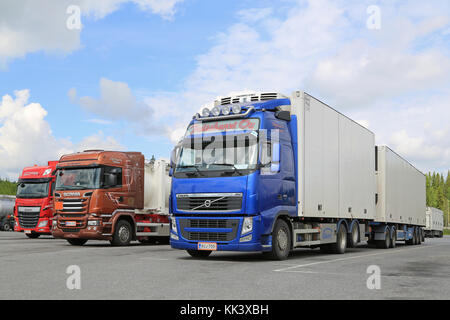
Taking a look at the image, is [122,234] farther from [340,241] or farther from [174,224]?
[340,241]

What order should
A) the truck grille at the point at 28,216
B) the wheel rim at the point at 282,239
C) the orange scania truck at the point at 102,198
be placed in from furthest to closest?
the truck grille at the point at 28,216 → the orange scania truck at the point at 102,198 → the wheel rim at the point at 282,239

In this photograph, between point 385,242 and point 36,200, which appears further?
point 36,200

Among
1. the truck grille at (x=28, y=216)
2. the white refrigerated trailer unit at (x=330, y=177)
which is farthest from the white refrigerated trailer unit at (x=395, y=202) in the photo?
the truck grille at (x=28, y=216)

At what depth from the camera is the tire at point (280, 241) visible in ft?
41.3

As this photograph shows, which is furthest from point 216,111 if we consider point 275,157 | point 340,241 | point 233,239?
point 340,241

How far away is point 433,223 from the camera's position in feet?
170

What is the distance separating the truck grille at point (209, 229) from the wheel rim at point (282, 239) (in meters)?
1.36

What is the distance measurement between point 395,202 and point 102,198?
12863 mm

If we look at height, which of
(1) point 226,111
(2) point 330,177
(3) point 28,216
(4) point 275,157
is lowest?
(3) point 28,216

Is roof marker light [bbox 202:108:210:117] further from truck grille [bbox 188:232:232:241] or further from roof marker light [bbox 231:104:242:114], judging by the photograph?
truck grille [bbox 188:232:232:241]

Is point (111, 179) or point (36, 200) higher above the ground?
point (111, 179)

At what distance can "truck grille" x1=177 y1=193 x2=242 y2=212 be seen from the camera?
39.3 ft

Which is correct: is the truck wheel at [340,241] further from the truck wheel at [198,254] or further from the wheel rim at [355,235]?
the truck wheel at [198,254]
